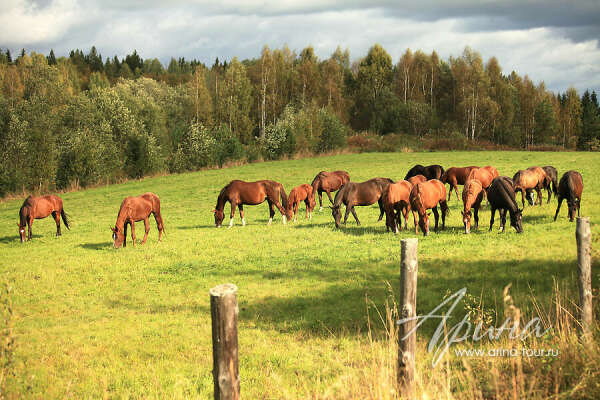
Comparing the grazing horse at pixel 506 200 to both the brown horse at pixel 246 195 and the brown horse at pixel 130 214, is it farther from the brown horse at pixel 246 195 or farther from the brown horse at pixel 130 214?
the brown horse at pixel 130 214

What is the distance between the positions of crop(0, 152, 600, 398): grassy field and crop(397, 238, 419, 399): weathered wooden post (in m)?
0.85

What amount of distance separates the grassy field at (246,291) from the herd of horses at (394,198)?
0.66 metres

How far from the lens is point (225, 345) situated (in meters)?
4.01

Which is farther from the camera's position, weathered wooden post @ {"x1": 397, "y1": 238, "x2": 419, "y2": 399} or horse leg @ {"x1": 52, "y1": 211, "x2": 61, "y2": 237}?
horse leg @ {"x1": 52, "y1": 211, "x2": 61, "y2": 237}

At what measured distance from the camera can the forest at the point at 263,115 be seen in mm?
48062

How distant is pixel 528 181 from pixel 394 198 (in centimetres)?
761

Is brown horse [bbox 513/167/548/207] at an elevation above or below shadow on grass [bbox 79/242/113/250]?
above

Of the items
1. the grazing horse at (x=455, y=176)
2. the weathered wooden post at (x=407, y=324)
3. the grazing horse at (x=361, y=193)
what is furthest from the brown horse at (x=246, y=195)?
the weathered wooden post at (x=407, y=324)

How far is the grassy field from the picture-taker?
7242mm

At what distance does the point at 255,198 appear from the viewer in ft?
70.9

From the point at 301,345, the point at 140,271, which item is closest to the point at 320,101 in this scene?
the point at 140,271

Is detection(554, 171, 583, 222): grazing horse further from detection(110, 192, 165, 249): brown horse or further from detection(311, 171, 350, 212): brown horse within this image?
detection(110, 192, 165, 249): brown horse

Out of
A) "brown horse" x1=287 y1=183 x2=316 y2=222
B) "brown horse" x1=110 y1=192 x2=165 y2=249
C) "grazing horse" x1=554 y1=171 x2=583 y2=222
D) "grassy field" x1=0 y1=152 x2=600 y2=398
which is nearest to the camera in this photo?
"grassy field" x1=0 y1=152 x2=600 y2=398

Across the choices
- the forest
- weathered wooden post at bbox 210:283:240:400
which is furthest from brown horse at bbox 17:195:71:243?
the forest
